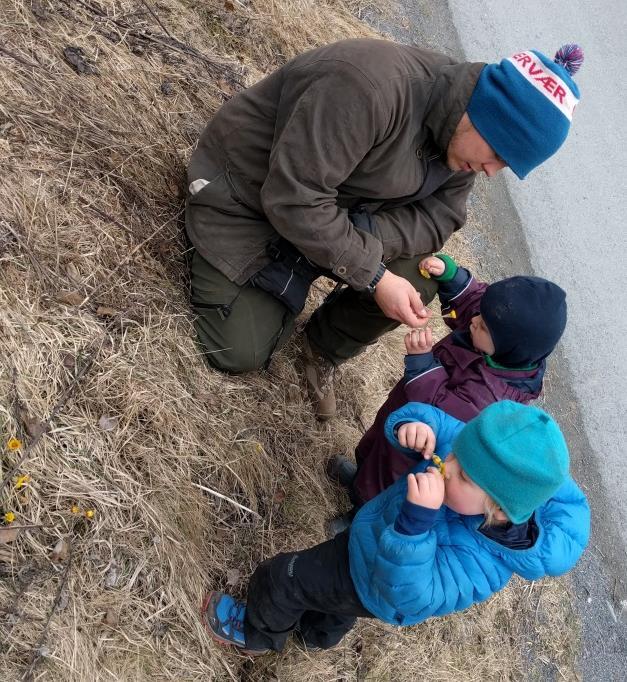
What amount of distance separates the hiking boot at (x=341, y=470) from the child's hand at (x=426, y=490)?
1.18 metres

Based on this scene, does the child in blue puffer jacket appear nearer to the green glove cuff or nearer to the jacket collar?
the green glove cuff

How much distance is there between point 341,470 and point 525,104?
1.70 meters

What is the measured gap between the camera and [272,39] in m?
3.84

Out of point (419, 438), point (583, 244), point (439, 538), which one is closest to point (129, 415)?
point (419, 438)

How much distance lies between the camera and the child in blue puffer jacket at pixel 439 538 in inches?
64.1

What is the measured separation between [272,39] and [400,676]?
137 inches

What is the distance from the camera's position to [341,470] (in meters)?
2.90

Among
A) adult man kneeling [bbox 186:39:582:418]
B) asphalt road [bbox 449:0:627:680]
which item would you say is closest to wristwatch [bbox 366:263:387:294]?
adult man kneeling [bbox 186:39:582:418]

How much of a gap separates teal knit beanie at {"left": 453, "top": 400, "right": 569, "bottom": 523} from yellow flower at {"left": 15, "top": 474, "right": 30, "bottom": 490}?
1.22 metres

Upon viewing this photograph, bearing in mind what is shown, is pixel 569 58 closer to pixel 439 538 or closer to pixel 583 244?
pixel 439 538

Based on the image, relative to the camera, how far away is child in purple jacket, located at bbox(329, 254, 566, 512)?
2143 mm

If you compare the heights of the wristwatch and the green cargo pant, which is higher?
the wristwatch

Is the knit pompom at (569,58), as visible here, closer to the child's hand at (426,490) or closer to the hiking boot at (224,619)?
the child's hand at (426,490)

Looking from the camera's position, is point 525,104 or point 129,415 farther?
point 129,415
